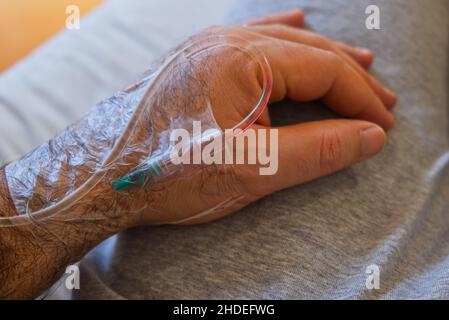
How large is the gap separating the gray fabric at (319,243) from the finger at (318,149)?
0.12ft

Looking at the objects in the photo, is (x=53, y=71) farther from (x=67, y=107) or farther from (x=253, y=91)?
(x=253, y=91)

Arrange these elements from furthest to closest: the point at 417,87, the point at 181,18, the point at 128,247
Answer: the point at 181,18 < the point at 417,87 < the point at 128,247

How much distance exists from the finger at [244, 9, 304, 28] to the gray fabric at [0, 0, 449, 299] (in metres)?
0.20

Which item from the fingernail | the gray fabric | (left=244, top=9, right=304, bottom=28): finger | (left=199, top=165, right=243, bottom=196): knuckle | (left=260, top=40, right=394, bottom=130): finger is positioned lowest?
the gray fabric

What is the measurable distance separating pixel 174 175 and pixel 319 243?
0.23 m

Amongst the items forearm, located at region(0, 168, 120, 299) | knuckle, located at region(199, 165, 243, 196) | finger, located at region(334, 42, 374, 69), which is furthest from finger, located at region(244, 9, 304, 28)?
forearm, located at region(0, 168, 120, 299)

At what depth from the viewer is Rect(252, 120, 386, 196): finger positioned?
2.19 feet

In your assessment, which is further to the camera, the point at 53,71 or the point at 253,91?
the point at 53,71

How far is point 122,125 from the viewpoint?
646 millimetres

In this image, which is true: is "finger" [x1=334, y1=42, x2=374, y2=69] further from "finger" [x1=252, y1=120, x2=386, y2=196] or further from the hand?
"finger" [x1=252, y1=120, x2=386, y2=196]
